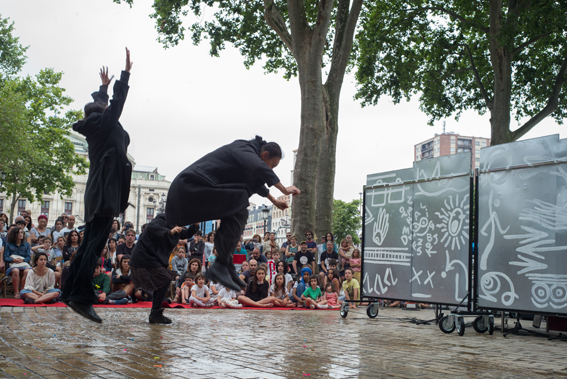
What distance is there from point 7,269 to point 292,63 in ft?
50.4

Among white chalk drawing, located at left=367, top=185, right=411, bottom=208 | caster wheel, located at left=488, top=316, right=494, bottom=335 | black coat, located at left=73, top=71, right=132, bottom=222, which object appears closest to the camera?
black coat, located at left=73, top=71, right=132, bottom=222

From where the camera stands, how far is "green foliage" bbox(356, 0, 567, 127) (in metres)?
22.7

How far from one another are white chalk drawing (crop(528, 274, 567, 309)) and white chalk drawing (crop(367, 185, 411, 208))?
2844mm

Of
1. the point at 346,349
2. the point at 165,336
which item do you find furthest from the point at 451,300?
the point at 165,336

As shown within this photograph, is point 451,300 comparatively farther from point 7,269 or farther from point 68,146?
point 68,146

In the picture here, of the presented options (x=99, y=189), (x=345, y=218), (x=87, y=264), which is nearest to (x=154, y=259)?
(x=87, y=264)

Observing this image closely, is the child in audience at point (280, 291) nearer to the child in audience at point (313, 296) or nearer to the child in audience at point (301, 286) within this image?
the child in audience at point (301, 286)

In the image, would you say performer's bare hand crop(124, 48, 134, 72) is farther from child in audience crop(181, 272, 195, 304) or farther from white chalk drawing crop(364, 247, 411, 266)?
child in audience crop(181, 272, 195, 304)

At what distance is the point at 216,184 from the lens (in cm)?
539

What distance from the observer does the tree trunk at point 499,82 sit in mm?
20469

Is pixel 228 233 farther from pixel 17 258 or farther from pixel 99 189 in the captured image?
pixel 17 258

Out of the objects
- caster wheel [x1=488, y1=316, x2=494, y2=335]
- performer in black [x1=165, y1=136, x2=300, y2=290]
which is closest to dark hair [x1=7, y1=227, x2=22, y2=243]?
performer in black [x1=165, y1=136, x2=300, y2=290]

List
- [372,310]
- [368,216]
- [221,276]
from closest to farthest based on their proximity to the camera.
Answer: [221,276]
[372,310]
[368,216]

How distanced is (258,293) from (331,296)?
1923 millimetres
